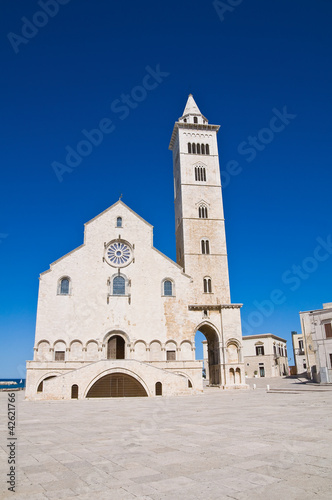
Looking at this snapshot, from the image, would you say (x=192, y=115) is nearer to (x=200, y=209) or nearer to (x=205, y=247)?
(x=200, y=209)

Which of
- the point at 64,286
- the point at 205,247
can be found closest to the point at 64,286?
the point at 64,286

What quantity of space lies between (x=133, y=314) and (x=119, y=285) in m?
3.10

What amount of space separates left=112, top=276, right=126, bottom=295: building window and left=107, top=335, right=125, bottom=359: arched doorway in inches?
162

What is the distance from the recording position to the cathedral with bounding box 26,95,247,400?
30.6m

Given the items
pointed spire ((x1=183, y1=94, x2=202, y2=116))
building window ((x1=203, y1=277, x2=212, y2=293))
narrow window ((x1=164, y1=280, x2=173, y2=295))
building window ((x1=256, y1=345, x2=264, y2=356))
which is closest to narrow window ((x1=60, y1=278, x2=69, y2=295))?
narrow window ((x1=164, y1=280, x2=173, y2=295))

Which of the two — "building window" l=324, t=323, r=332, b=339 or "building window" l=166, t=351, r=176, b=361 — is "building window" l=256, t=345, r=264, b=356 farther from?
"building window" l=166, t=351, r=176, b=361

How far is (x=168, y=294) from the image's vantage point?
3759 cm

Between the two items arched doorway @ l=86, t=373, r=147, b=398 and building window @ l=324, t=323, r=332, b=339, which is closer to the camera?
arched doorway @ l=86, t=373, r=147, b=398

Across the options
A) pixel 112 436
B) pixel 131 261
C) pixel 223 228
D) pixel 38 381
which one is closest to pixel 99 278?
pixel 131 261

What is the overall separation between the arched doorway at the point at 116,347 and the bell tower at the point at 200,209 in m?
9.34

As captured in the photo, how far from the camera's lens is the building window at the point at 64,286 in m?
35.3

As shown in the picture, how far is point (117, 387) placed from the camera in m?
30.4

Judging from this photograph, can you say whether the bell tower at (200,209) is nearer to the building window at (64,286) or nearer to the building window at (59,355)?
the building window at (64,286)

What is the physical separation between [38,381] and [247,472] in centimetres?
2972
